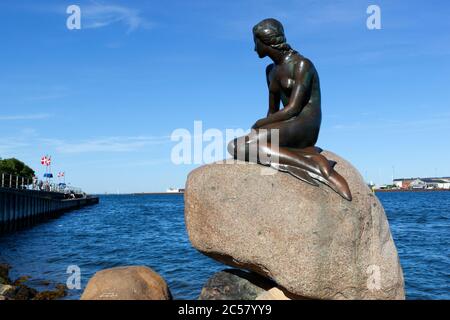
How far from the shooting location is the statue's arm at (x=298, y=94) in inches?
300

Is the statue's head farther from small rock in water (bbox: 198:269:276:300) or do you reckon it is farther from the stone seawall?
the stone seawall

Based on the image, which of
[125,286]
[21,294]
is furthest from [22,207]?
[125,286]

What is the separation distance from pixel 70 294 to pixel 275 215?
9237 mm

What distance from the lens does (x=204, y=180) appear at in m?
7.45

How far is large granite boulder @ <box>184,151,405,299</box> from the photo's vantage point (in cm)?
690

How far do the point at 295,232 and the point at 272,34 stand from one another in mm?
3175

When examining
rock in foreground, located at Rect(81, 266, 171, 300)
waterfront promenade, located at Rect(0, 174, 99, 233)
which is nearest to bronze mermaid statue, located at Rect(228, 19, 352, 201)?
rock in foreground, located at Rect(81, 266, 171, 300)

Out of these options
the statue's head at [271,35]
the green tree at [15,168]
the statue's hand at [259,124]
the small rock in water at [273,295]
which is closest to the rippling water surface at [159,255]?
the small rock in water at [273,295]

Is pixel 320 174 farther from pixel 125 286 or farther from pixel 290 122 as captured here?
pixel 125 286

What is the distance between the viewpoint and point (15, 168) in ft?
236

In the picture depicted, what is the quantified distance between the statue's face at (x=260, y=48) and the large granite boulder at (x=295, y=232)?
1.91m
